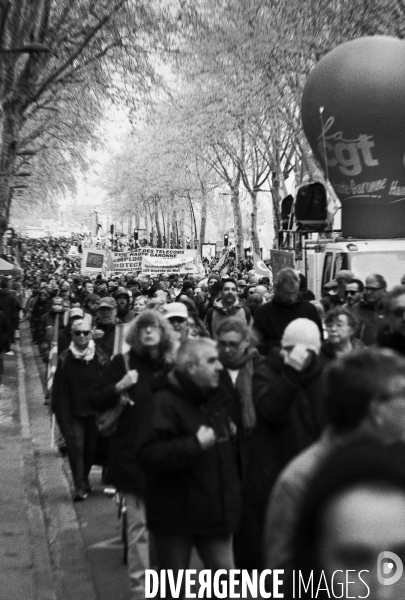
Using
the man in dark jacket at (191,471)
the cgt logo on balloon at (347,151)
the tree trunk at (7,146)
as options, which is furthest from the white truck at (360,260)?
the tree trunk at (7,146)

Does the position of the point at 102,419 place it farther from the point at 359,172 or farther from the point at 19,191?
the point at 19,191

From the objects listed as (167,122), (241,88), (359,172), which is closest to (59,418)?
(359,172)

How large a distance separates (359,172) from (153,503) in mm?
12404

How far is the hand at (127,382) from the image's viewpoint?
21.5 ft

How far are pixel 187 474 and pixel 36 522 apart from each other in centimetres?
409

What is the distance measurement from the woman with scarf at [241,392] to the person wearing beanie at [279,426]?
0.08ft

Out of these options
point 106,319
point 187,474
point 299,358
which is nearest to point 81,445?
point 106,319

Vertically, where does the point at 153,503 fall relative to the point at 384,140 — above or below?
below

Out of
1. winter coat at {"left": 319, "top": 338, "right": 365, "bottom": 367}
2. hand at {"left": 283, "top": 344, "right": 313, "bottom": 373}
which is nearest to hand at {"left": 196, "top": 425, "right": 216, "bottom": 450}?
hand at {"left": 283, "top": 344, "right": 313, "bottom": 373}

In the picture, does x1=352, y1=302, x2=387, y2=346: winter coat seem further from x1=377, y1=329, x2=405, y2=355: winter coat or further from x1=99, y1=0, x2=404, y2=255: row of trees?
x1=99, y1=0, x2=404, y2=255: row of trees

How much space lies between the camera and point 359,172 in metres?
17.0

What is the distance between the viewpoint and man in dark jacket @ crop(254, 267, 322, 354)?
893 cm

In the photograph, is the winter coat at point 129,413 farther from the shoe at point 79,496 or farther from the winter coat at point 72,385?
the shoe at point 79,496

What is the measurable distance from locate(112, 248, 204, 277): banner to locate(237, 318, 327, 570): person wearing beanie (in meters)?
23.9
